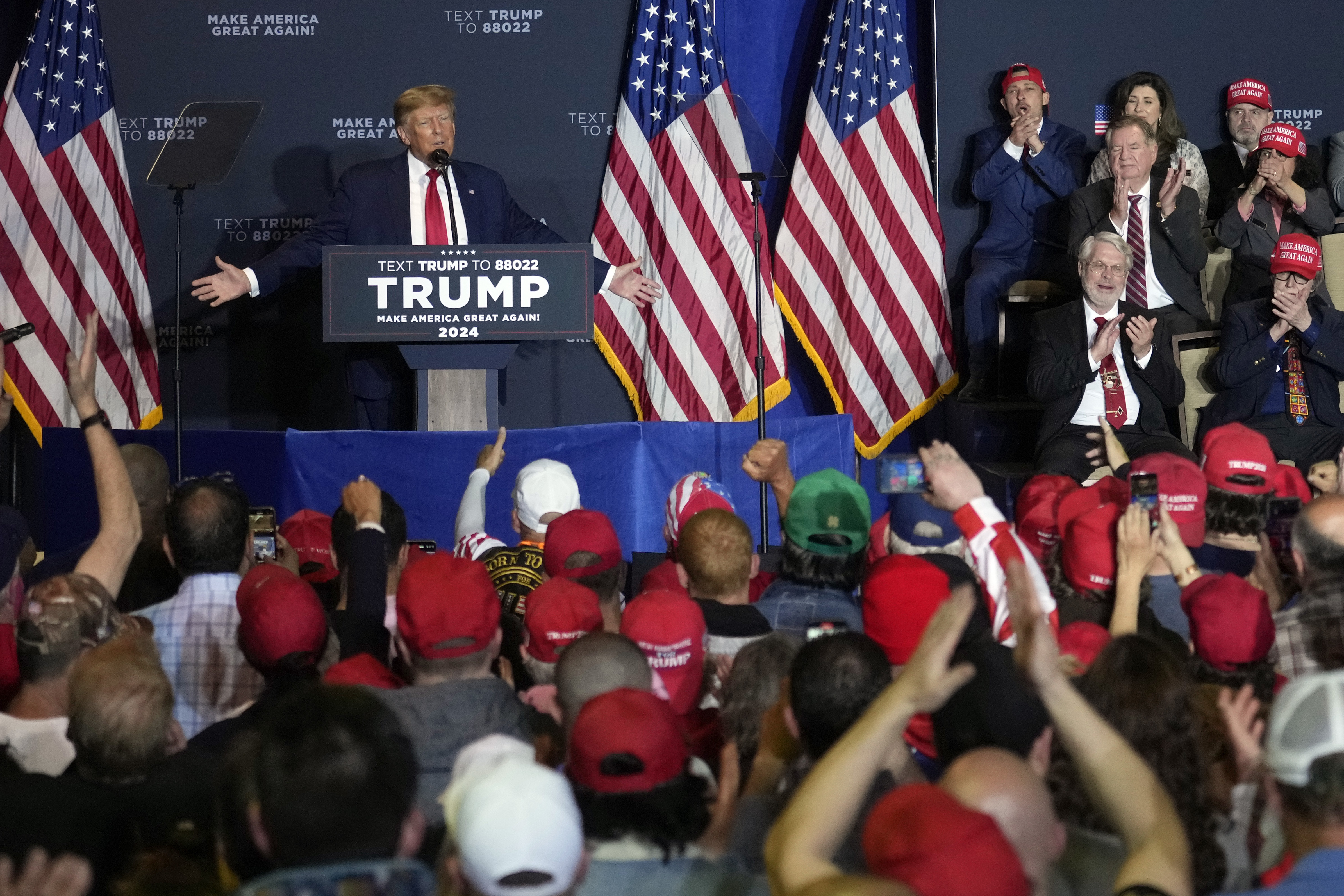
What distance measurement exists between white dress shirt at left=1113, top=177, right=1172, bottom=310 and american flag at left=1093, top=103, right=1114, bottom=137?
3.96 ft

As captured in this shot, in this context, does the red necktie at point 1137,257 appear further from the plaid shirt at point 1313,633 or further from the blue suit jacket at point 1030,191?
the plaid shirt at point 1313,633

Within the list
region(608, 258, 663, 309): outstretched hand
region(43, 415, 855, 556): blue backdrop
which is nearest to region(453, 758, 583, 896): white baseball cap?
region(43, 415, 855, 556): blue backdrop

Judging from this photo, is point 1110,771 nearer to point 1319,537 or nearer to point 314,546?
point 1319,537

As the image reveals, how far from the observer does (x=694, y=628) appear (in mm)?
2650

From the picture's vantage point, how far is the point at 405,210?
5895 mm

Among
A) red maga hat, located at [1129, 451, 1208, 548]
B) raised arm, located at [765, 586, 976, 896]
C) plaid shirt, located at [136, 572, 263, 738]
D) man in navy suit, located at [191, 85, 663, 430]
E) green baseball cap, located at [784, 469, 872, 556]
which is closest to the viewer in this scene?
raised arm, located at [765, 586, 976, 896]

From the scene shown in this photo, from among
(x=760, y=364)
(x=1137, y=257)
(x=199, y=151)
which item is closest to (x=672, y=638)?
(x=760, y=364)

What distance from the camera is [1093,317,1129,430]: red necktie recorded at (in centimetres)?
551

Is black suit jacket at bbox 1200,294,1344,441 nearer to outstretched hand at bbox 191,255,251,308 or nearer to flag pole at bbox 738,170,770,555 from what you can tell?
flag pole at bbox 738,170,770,555

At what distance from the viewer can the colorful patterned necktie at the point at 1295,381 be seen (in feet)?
18.3

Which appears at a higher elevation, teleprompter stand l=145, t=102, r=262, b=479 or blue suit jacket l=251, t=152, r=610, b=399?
teleprompter stand l=145, t=102, r=262, b=479

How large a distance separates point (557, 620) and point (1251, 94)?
554 cm

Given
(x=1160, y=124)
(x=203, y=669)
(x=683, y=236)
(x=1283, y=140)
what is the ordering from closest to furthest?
(x=203, y=669) → (x=1283, y=140) → (x=1160, y=124) → (x=683, y=236)

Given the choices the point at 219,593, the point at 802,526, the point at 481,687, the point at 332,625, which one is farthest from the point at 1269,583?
the point at 219,593
